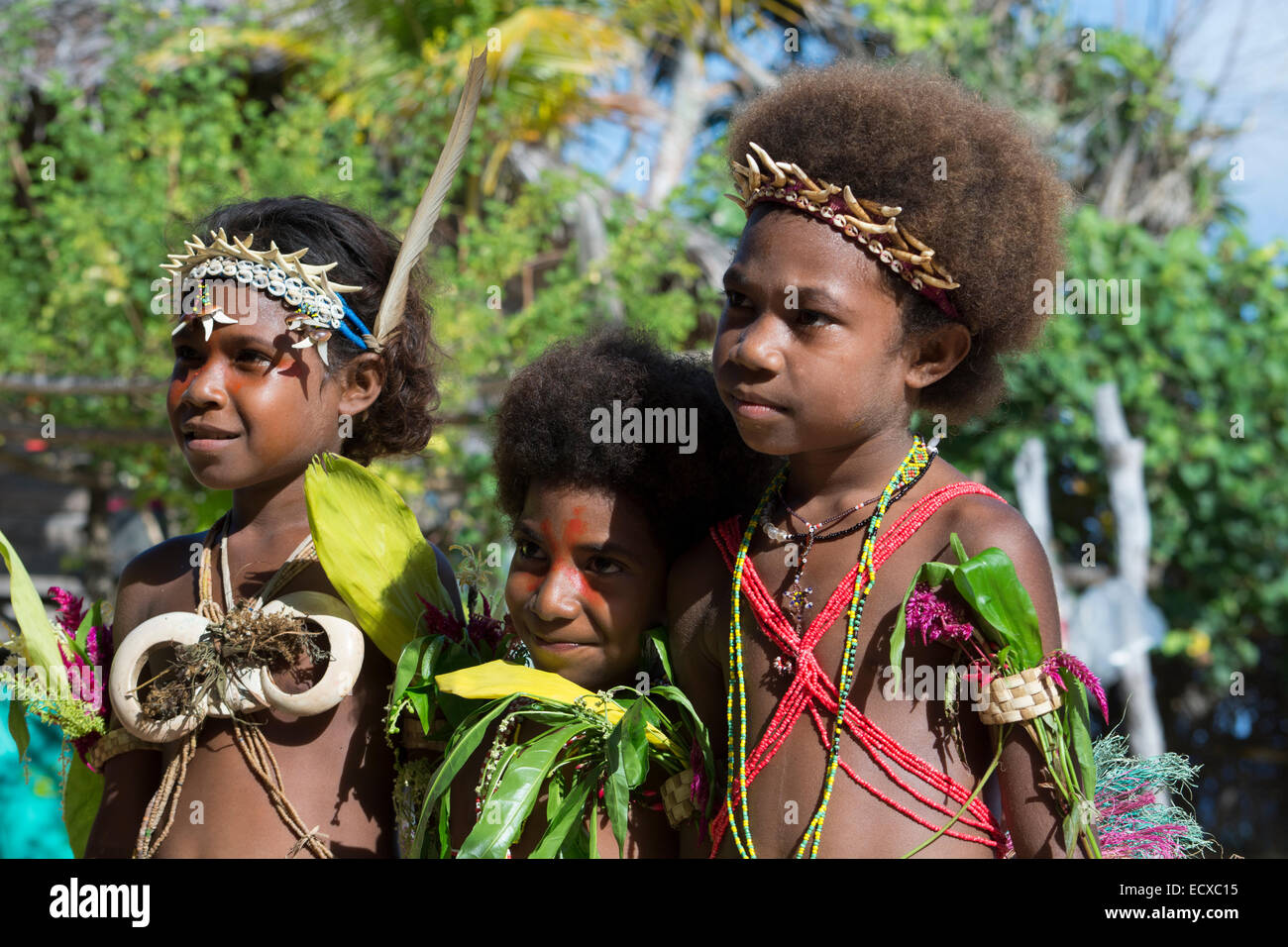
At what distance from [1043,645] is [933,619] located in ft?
0.63

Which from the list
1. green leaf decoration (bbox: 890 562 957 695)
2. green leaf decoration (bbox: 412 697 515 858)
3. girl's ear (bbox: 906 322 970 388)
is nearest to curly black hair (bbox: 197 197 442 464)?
green leaf decoration (bbox: 412 697 515 858)

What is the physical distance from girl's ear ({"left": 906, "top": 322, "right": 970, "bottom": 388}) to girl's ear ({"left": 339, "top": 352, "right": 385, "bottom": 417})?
1.21 m

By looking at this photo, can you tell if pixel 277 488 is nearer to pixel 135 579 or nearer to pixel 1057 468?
pixel 135 579

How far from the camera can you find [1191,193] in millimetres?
10055

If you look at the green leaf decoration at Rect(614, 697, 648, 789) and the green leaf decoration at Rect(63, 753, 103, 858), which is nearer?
the green leaf decoration at Rect(614, 697, 648, 789)

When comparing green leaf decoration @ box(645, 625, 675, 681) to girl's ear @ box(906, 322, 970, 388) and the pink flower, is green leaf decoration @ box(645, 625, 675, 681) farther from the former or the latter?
the pink flower

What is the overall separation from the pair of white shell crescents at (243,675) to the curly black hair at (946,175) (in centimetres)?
121

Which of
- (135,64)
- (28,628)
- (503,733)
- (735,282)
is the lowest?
(503,733)

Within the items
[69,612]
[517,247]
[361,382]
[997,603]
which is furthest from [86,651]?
[517,247]

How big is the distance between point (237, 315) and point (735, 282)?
107 cm

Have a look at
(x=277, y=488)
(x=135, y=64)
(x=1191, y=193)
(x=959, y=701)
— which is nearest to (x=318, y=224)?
(x=277, y=488)

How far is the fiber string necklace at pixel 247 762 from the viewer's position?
97.0 inches

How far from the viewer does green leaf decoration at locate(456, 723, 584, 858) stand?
2184mm

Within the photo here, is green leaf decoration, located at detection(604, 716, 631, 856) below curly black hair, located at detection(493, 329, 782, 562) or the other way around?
below
